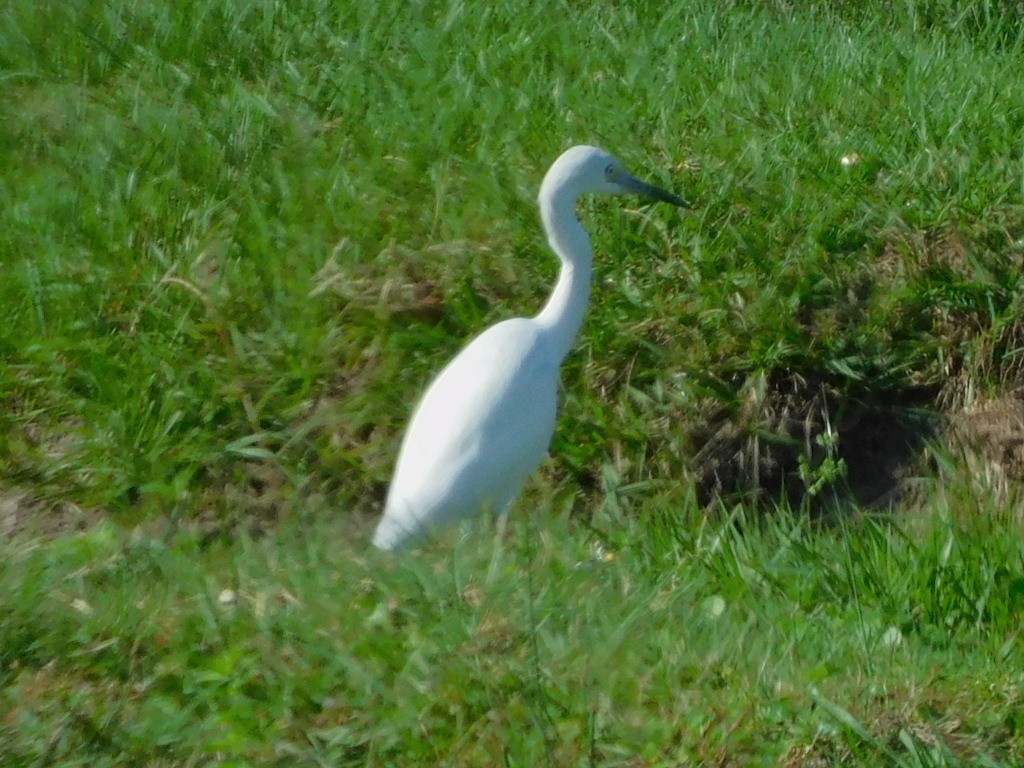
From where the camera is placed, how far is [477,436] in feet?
13.0

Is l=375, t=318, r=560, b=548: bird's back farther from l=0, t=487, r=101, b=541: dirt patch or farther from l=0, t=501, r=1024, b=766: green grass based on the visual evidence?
l=0, t=487, r=101, b=541: dirt patch

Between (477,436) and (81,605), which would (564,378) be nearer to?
(477,436)

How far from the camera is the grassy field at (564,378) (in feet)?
9.46

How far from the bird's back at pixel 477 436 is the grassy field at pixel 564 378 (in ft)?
0.67

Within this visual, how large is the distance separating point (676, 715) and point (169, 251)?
9.80 ft

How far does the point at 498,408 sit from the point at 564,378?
80 cm

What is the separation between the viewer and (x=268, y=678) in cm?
294

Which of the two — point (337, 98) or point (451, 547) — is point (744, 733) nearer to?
point (451, 547)

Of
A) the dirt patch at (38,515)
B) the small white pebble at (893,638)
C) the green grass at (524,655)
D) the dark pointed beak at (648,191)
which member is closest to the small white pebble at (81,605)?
the green grass at (524,655)

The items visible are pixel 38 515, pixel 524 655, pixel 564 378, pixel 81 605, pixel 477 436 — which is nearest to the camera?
pixel 524 655

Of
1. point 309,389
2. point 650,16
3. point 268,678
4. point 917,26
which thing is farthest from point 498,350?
point 917,26

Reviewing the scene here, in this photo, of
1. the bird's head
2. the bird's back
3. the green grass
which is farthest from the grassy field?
the bird's head

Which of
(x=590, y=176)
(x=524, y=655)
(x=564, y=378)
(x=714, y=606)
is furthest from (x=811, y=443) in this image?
(x=524, y=655)

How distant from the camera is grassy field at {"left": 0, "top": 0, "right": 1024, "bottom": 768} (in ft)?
9.46
